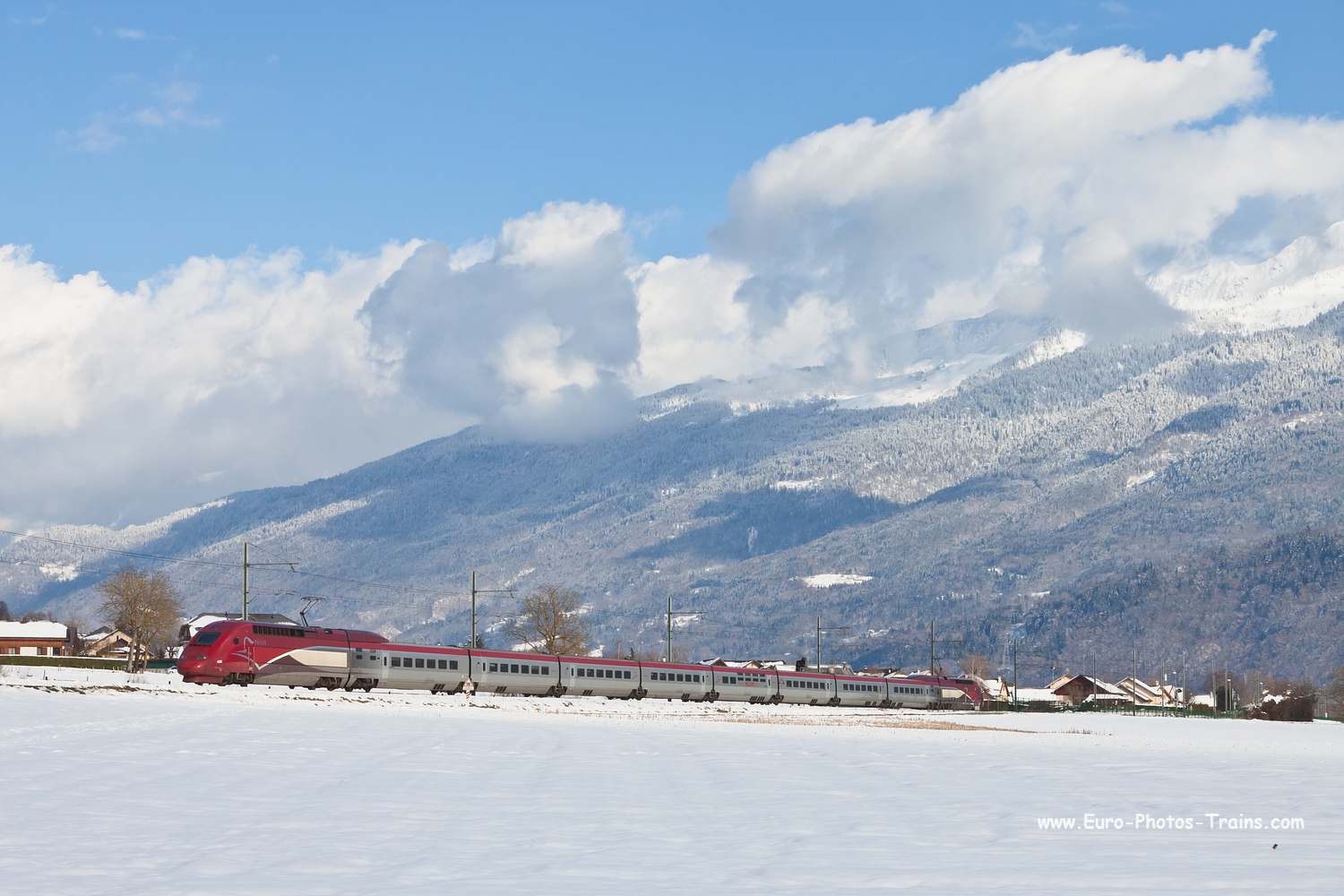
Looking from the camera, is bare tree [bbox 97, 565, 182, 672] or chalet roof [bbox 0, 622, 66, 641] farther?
chalet roof [bbox 0, 622, 66, 641]

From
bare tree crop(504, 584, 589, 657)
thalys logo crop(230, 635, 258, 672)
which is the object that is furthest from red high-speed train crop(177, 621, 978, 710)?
bare tree crop(504, 584, 589, 657)

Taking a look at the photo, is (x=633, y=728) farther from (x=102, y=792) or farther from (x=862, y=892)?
(x=862, y=892)

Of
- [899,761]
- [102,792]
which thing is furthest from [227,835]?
[899,761]

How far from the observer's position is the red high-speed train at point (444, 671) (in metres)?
69.0

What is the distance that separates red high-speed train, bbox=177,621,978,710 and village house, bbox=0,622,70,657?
108815 millimetres

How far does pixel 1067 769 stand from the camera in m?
36.0

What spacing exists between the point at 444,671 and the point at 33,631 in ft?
408

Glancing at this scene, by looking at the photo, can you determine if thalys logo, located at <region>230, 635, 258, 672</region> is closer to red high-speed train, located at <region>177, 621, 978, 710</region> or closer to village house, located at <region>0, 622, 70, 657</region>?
red high-speed train, located at <region>177, 621, 978, 710</region>

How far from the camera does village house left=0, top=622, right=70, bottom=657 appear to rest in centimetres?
17362

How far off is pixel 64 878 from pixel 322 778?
37.2ft

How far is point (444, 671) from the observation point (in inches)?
3108

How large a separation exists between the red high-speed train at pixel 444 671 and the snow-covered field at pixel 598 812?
22.2 meters

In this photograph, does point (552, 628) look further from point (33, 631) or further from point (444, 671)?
point (33, 631)

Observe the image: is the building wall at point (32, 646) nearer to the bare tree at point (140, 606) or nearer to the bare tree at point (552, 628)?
the bare tree at point (140, 606)
